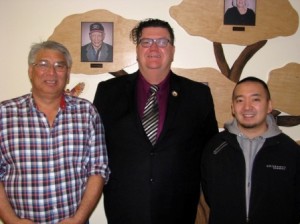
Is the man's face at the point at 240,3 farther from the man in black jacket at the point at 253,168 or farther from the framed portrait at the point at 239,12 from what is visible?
the man in black jacket at the point at 253,168

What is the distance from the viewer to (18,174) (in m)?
1.56

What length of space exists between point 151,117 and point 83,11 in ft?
3.64

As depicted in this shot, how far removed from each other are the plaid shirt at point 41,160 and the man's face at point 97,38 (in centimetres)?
85

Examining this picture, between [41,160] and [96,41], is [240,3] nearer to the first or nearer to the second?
[96,41]

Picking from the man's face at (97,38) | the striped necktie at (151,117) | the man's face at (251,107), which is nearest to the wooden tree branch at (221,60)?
the man's face at (251,107)

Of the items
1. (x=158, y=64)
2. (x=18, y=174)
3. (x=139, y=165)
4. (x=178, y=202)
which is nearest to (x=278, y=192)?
(x=178, y=202)

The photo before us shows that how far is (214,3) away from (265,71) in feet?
2.24

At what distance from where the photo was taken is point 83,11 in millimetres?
2328

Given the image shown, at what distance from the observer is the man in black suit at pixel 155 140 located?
69.8 inches

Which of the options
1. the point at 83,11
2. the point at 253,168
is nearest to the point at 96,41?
the point at 83,11

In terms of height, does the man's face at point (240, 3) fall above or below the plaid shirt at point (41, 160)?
above

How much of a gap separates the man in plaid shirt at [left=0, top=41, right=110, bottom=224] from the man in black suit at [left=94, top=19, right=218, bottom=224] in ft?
0.60

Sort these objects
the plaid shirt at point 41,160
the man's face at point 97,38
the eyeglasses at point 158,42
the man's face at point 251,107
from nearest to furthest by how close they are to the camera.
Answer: the plaid shirt at point 41,160 < the man's face at point 251,107 < the eyeglasses at point 158,42 < the man's face at point 97,38

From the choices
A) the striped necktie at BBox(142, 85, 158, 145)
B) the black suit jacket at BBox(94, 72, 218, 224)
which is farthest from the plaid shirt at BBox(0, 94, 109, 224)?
the striped necktie at BBox(142, 85, 158, 145)
